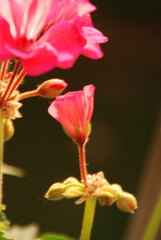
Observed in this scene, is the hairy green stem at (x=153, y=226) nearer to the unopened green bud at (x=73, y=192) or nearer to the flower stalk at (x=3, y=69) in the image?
the unopened green bud at (x=73, y=192)

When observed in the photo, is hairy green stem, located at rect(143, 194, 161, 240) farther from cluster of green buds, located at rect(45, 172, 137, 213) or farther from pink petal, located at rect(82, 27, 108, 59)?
pink petal, located at rect(82, 27, 108, 59)

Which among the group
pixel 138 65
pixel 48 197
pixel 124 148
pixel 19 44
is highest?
pixel 19 44

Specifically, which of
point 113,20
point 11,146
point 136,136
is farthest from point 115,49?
point 11,146

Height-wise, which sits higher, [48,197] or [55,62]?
[55,62]

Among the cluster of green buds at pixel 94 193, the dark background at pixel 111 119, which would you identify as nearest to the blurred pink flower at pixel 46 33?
the cluster of green buds at pixel 94 193

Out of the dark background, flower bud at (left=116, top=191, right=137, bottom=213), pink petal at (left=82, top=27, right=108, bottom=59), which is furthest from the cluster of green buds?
the dark background

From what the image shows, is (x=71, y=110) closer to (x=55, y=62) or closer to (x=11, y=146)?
(x=55, y=62)
